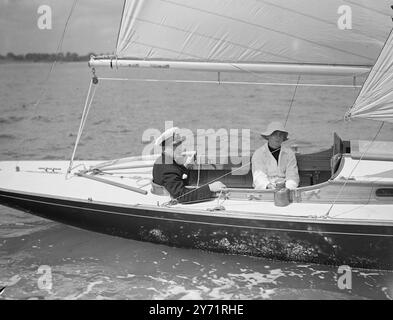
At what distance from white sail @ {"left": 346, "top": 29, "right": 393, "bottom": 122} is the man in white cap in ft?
3.84

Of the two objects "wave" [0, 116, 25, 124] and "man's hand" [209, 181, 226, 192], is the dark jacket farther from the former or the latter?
"wave" [0, 116, 25, 124]

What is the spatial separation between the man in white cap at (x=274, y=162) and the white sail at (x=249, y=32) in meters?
1.03

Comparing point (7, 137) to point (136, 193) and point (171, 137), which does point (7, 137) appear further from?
point (171, 137)

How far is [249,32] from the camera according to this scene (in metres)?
6.86

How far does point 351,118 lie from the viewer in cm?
602

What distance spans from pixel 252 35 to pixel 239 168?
1725 millimetres

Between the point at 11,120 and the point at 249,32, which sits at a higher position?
the point at 249,32

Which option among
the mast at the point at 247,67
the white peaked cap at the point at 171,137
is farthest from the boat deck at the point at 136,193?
the mast at the point at 247,67

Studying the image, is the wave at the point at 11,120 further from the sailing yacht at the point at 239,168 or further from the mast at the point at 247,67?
the mast at the point at 247,67

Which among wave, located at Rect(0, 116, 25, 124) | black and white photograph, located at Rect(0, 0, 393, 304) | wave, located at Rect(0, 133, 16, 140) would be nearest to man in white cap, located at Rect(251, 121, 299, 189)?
black and white photograph, located at Rect(0, 0, 393, 304)

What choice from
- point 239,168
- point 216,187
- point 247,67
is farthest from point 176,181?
point 247,67

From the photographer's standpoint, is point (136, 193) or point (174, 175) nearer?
point (174, 175)
